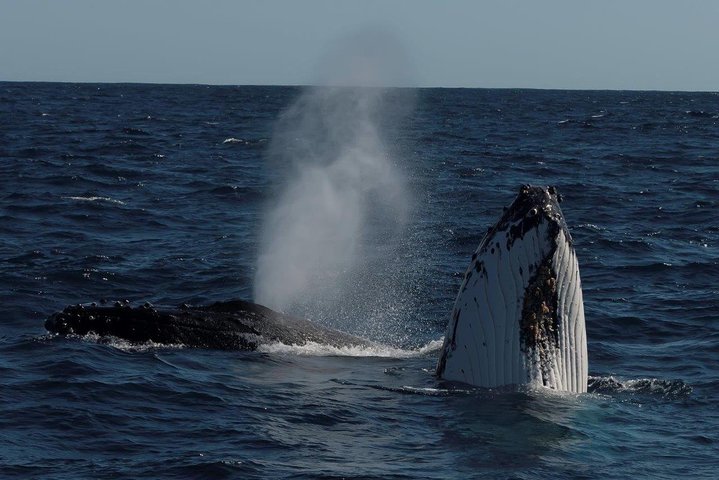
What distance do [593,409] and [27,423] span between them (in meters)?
5.96

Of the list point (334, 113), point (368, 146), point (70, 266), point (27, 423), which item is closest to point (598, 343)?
point (27, 423)

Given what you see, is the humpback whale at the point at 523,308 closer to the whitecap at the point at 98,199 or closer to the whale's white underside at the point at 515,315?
the whale's white underside at the point at 515,315

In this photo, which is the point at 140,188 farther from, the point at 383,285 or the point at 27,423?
the point at 27,423

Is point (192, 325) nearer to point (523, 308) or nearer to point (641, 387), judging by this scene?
point (523, 308)

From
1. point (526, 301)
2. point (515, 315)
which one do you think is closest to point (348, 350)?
point (515, 315)

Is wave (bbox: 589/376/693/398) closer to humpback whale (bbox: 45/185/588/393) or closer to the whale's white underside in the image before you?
humpback whale (bbox: 45/185/588/393)

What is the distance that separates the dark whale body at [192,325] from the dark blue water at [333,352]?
23 centimetres

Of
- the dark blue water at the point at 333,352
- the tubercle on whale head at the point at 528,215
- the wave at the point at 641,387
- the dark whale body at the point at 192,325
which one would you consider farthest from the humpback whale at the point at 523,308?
the dark whale body at the point at 192,325

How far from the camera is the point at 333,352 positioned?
15352mm

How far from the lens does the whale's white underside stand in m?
11.5

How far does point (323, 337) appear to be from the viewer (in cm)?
1562

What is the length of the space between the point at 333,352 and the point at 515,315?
14.0 feet

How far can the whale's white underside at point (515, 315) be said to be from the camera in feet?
37.9

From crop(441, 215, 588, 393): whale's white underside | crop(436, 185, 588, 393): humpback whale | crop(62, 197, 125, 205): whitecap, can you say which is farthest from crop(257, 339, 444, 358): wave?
crop(62, 197, 125, 205): whitecap
